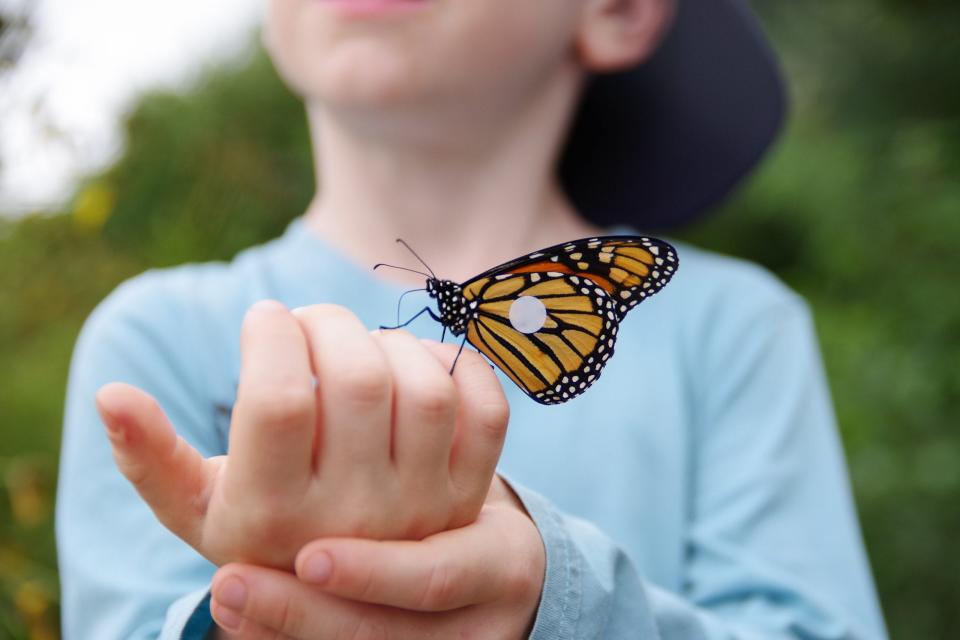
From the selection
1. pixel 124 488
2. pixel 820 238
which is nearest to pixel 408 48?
pixel 124 488

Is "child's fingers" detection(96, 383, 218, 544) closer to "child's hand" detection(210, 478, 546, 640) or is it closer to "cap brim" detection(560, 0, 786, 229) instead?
"child's hand" detection(210, 478, 546, 640)

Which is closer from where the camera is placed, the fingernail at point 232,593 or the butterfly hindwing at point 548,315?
the fingernail at point 232,593

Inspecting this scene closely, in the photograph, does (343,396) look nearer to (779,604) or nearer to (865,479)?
(779,604)

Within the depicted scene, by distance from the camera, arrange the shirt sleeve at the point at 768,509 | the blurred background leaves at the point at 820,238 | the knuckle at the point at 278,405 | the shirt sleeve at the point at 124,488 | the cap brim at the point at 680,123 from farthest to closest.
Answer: the blurred background leaves at the point at 820,238 < the cap brim at the point at 680,123 < the shirt sleeve at the point at 768,509 < the shirt sleeve at the point at 124,488 < the knuckle at the point at 278,405

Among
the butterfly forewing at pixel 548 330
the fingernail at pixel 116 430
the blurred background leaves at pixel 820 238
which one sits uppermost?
the fingernail at pixel 116 430

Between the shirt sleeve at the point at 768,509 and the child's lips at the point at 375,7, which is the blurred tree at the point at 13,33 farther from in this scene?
the shirt sleeve at the point at 768,509

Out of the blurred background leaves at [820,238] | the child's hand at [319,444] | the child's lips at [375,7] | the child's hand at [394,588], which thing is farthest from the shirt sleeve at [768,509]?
the blurred background leaves at [820,238]

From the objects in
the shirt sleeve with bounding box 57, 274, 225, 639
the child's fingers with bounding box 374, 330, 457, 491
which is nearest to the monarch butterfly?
the child's fingers with bounding box 374, 330, 457, 491

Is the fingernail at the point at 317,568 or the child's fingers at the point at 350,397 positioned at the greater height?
the child's fingers at the point at 350,397
